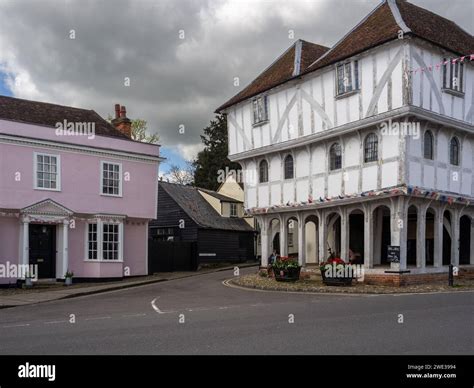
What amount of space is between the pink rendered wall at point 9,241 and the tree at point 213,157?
34.1 metres

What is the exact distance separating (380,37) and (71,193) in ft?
48.7

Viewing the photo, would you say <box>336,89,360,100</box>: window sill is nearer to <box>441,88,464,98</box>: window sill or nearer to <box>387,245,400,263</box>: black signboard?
<box>441,88,464,98</box>: window sill

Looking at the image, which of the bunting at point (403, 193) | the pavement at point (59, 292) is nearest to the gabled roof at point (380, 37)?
the bunting at point (403, 193)

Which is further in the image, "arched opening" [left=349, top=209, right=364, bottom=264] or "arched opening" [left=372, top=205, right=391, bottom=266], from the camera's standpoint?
"arched opening" [left=349, top=209, right=364, bottom=264]

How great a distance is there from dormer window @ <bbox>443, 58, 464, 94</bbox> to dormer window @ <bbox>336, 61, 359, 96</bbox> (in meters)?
3.52

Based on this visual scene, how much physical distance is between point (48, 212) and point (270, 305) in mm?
12783

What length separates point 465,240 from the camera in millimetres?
27172

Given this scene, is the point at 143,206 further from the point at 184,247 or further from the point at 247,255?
the point at 247,255

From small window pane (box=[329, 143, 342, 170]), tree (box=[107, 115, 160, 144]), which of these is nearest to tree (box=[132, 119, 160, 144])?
tree (box=[107, 115, 160, 144])

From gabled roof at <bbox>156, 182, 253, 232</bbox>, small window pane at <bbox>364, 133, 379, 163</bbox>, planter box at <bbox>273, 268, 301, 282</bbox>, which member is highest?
small window pane at <bbox>364, 133, 379, 163</bbox>

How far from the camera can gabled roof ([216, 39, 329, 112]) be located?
27878mm

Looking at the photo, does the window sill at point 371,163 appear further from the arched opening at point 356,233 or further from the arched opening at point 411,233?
the arched opening at point 356,233

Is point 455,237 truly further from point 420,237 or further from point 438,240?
point 420,237

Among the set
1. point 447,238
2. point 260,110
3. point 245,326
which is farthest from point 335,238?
point 245,326
